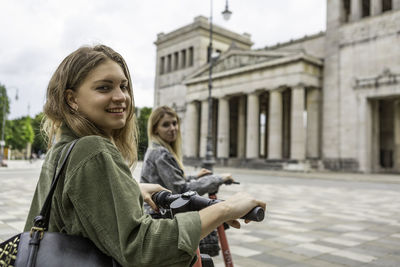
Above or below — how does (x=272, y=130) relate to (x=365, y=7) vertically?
below

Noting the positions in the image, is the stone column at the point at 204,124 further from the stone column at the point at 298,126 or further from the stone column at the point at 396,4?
the stone column at the point at 396,4

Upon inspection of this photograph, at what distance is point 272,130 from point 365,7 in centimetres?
1763

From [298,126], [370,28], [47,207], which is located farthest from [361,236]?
[370,28]

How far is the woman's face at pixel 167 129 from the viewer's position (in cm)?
379

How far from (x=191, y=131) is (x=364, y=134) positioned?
2238 cm

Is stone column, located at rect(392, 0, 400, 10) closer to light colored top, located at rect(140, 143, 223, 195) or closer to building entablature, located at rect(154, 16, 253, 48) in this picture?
building entablature, located at rect(154, 16, 253, 48)

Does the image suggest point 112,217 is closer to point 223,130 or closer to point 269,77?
point 269,77

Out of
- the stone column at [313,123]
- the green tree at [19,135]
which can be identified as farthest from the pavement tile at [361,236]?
the green tree at [19,135]

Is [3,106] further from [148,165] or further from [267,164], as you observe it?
[148,165]

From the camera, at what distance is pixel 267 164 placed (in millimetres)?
36531

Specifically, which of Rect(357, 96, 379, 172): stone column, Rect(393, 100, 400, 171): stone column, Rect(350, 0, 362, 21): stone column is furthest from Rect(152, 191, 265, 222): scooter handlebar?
Rect(393, 100, 400, 171): stone column

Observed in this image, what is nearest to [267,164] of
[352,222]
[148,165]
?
[352,222]

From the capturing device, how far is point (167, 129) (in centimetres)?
381

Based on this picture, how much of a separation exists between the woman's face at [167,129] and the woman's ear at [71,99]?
216 centimetres
